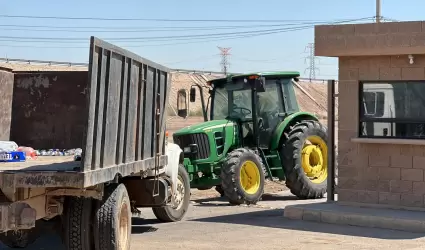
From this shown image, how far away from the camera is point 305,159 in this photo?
56.2 feet

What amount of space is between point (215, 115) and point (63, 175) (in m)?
10.3

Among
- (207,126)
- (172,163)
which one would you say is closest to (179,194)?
(172,163)

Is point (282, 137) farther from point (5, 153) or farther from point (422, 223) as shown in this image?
point (5, 153)

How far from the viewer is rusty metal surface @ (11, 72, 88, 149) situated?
444 inches

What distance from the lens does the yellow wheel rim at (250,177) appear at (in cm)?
Result: 1596

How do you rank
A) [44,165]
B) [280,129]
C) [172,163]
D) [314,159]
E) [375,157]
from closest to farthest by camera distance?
[44,165]
[172,163]
[375,157]
[280,129]
[314,159]

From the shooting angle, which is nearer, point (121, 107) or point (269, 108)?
point (121, 107)

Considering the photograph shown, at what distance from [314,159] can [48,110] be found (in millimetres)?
7737

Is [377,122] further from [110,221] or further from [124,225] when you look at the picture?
[110,221]

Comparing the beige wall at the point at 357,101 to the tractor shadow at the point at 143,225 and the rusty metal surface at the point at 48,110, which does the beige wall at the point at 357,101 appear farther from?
the rusty metal surface at the point at 48,110

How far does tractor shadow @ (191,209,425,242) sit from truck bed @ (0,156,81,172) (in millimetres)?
4521

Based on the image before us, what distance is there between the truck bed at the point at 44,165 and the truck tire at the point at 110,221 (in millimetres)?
580

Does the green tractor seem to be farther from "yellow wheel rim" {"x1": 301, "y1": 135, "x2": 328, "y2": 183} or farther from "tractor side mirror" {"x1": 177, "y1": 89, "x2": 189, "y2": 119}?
"tractor side mirror" {"x1": 177, "y1": 89, "x2": 189, "y2": 119}

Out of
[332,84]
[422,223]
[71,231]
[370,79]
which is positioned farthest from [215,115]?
[71,231]
